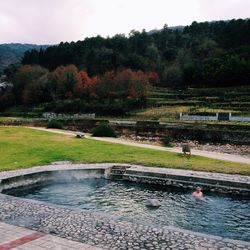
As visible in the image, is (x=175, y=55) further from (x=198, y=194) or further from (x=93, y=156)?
(x=198, y=194)

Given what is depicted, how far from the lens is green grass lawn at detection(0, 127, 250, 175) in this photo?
22.9 m

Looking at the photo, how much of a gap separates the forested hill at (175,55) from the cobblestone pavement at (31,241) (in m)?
86.5

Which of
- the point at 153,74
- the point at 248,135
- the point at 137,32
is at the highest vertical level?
the point at 137,32

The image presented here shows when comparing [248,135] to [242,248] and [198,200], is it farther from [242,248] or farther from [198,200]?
[242,248]

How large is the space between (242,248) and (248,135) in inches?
1398

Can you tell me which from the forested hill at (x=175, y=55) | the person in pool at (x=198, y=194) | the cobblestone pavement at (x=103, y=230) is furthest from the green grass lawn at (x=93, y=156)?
the forested hill at (x=175, y=55)

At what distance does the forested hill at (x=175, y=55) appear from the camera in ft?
319

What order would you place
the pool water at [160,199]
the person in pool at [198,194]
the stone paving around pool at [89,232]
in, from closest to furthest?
the stone paving around pool at [89,232] → the pool water at [160,199] → the person in pool at [198,194]

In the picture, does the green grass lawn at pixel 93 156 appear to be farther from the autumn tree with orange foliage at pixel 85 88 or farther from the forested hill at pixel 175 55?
the forested hill at pixel 175 55

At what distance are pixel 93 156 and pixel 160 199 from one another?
881 centimetres

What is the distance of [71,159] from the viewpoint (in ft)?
82.4

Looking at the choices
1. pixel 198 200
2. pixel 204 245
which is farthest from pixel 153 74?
pixel 204 245

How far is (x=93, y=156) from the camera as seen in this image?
26031 millimetres

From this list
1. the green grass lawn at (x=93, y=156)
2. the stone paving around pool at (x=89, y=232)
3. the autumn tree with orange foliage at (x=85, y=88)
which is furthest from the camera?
the autumn tree with orange foliage at (x=85, y=88)
